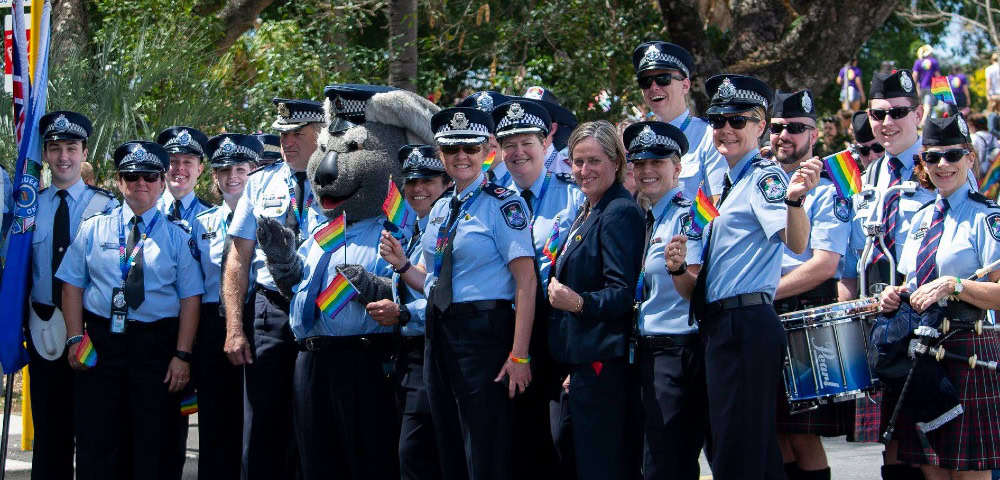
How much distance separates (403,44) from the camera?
11.1 metres

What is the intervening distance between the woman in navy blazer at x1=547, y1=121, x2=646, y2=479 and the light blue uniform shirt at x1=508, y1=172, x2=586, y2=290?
394 millimetres

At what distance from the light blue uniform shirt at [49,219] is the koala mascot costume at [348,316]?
1741 millimetres

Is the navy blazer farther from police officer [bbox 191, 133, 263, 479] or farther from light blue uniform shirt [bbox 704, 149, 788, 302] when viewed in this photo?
police officer [bbox 191, 133, 263, 479]

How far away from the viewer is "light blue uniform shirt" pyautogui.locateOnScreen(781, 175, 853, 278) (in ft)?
22.3

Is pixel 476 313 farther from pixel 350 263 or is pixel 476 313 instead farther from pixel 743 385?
pixel 743 385

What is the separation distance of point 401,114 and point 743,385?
256 cm

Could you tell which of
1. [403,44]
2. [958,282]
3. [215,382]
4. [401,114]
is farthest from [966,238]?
[403,44]

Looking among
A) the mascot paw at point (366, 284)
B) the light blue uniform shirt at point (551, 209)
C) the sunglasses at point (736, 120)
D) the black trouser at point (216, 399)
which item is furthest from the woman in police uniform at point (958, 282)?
the black trouser at point (216, 399)

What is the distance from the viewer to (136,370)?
7660 mm

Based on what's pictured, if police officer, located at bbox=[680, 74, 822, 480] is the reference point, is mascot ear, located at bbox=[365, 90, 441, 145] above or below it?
above

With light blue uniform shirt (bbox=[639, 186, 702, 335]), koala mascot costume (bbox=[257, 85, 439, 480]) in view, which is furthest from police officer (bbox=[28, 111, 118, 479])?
light blue uniform shirt (bbox=[639, 186, 702, 335])

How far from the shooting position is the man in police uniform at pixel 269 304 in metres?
7.37

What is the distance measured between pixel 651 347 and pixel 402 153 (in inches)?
70.5

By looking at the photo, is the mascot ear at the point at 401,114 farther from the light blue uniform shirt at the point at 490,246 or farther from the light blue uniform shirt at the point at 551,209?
the light blue uniform shirt at the point at 490,246
